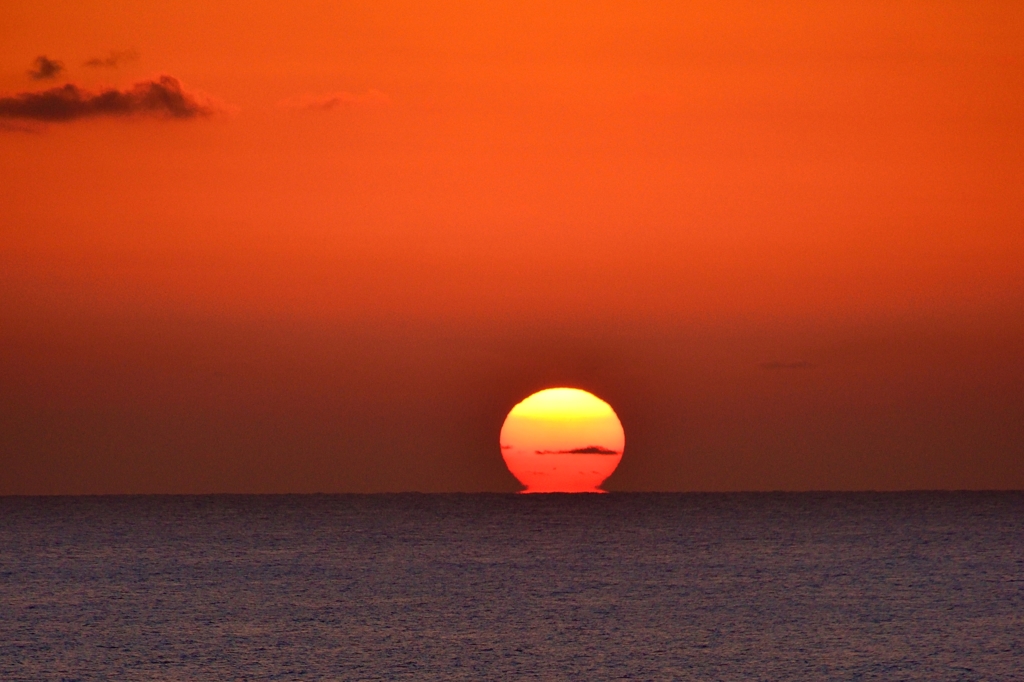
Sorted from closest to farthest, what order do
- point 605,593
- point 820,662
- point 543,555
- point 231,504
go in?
point 820,662
point 605,593
point 543,555
point 231,504

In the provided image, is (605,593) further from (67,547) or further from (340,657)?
(67,547)

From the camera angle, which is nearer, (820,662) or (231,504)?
(820,662)

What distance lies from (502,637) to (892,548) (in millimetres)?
9820

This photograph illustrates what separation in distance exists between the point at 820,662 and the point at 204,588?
7.78 m

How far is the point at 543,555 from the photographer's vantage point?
1844cm

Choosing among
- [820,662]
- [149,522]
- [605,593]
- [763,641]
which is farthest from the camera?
[149,522]

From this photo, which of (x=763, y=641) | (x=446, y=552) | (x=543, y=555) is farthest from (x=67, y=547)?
(x=763, y=641)

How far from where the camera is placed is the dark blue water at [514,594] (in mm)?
10703

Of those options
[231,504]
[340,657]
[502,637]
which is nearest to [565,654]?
[502,637]

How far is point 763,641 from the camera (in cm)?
1173

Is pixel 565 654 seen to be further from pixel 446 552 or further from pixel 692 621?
pixel 446 552

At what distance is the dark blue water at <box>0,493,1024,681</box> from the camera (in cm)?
1070

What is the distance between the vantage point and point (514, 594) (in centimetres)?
1473

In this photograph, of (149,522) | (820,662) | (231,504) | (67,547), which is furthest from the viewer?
(231,504)
